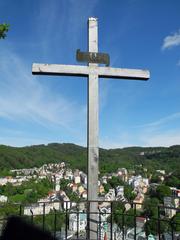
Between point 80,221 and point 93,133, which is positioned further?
point 80,221

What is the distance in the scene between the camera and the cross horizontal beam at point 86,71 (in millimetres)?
3727

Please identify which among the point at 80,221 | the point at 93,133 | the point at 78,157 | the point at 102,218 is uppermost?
the point at 78,157

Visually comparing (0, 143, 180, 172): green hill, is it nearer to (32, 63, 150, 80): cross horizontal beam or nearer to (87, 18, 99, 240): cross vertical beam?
(32, 63, 150, 80): cross horizontal beam

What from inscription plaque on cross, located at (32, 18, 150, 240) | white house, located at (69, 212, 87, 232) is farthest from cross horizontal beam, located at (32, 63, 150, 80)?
white house, located at (69, 212, 87, 232)

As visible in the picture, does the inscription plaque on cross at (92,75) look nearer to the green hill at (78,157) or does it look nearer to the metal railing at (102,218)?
the metal railing at (102,218)

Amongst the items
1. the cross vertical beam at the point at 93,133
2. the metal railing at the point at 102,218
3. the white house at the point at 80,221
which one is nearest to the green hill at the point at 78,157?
the white house at the point at 80,221

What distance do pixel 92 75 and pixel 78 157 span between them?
451 ft

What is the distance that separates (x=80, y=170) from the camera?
11900cm

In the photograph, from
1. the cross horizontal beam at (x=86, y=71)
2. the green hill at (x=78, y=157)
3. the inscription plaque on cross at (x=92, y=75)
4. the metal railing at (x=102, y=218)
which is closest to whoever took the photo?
the metal railing at (x=102, y=218)

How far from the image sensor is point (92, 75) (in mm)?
3812

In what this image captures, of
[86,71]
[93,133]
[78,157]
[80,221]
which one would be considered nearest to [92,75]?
[86,71]

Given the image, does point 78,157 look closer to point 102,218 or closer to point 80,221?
point 80,221

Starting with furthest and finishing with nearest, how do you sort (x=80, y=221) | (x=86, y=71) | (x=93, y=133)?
(x=80, y=221), (x=86, y=71), (x=93, y=133)

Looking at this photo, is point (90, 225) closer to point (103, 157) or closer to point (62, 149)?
point (103, 157)
